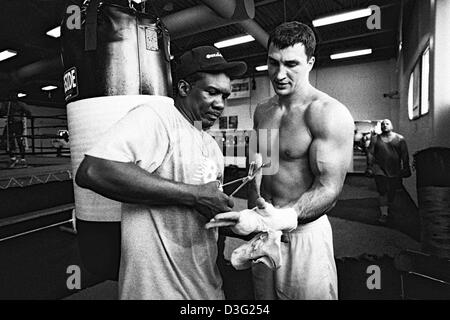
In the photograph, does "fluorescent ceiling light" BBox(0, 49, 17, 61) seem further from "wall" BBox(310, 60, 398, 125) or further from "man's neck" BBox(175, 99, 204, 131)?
"man's neck" BBox(175, 99, 204, 131)

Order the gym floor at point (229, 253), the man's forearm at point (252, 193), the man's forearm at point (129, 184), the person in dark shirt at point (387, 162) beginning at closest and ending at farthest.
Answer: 1. the man's forearm at point (129, 184)
2. the man's forearm at point (252, 193)
3. the gym floor at point (229, 253)
4. the person in dark shirt at point (387, 162)

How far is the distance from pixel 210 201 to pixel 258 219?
161 mm

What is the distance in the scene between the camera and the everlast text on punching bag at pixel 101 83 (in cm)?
83

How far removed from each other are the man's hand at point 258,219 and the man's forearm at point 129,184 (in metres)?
0.10

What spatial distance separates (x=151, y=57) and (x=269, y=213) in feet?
1.86

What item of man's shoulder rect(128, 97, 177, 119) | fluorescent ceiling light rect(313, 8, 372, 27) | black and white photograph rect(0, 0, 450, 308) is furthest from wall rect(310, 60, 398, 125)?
man's shoulder rect(128, 97, 177, 119)

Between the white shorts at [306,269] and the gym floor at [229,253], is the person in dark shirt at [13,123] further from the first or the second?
the white shorts at [306,269]

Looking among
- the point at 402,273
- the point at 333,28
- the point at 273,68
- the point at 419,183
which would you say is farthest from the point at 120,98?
the point at 333,28

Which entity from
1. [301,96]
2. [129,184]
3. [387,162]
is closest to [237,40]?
[387,162]

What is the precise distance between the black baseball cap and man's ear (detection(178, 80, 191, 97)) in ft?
0.06

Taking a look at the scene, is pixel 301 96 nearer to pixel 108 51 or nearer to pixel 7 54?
pixel 108 51

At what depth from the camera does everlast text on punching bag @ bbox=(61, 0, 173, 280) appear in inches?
32.6

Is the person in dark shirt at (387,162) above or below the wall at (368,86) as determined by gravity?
below

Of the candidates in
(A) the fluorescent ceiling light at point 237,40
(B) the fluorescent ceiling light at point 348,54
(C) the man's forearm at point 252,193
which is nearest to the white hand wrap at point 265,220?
(C) the man's forearm at point 252,193
